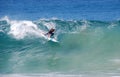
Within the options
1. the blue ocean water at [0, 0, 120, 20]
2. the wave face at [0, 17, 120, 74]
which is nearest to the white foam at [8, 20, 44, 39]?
the wave face at [0, 17, 120, 74]

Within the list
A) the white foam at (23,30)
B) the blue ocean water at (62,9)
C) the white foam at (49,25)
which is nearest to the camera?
the white foam at (23,30)

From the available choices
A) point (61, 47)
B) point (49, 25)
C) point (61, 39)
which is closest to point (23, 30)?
point (49, 25)

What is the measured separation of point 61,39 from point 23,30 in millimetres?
965

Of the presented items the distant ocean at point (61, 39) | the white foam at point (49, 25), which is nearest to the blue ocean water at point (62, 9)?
the distant ocean at point (61, 39)

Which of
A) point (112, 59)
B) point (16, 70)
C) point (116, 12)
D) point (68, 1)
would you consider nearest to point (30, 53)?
point (16, 70)

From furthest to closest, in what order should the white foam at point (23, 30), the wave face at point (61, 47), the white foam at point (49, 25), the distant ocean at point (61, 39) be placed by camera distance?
the white foam at point (49, 25), the white foam at point (23, 30), the wave face at point (61, 47), the distant ocean at point (61, 39)

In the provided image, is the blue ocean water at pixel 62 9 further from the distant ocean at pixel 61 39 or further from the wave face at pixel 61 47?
the wave face at pixel 61 47

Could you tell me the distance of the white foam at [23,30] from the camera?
9930mm

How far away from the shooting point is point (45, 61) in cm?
856

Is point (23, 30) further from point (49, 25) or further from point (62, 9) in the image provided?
point (62, 9)

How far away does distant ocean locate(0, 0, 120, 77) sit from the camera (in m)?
7.98

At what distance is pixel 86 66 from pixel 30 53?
1.53 metres

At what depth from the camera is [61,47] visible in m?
9.32

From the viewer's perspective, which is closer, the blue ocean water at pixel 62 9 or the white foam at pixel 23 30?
the white foam at pixel 23 30
